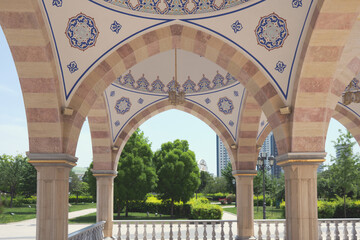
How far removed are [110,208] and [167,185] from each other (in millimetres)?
12240

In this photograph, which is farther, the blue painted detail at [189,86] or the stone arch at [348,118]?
the blue painted detail at [189,86]

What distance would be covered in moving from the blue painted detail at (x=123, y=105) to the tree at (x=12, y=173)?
84.0 feet

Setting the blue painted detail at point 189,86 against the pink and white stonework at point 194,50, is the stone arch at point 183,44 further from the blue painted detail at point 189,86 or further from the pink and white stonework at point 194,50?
the blue painted detail at point 189,86

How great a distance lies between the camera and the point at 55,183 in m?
6.22

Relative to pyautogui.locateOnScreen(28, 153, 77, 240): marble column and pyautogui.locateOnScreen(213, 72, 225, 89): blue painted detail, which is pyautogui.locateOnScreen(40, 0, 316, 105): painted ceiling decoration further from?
pyautogui.locateOnScreen(213, 72, 225, 89): blue painted detail

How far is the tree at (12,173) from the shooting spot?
1282 inches

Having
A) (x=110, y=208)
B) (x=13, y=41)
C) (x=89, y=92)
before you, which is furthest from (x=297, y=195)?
(x=110, y=208)

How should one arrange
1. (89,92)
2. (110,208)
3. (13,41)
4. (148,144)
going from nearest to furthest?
(13,41) < (89,92) < (110,208) < (148,144)

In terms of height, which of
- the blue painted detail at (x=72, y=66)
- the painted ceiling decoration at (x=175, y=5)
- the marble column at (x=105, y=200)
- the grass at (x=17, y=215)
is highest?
the painted ceiling decoration at (x=175, y=5)

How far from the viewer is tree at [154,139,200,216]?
22562 millimetres

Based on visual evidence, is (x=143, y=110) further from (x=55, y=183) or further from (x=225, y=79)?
(x=55, y=183)

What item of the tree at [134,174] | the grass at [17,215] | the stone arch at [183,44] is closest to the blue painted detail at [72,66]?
the stone arch at [183,44]

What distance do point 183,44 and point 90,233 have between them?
464 centimetres

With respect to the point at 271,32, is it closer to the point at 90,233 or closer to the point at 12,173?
the point at 90,233
